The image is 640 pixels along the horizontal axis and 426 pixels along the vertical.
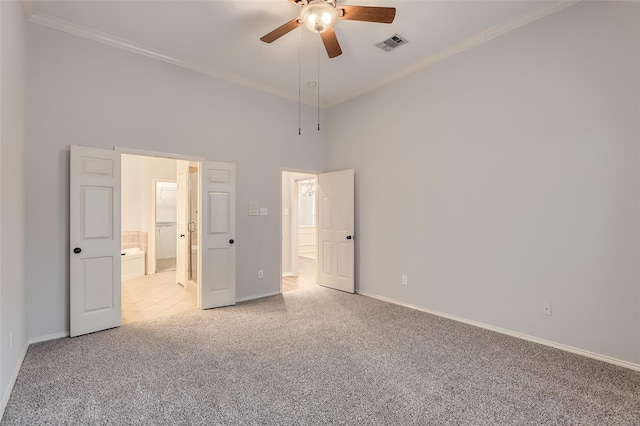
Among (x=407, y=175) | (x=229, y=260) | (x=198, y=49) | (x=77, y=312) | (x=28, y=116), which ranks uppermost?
(x=198, y=49)

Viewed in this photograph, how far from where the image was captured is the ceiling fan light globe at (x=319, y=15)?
2609 millimetres

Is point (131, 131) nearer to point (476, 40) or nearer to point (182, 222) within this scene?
point (182, 222)

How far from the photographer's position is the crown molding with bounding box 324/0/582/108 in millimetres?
3034

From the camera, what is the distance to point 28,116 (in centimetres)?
309

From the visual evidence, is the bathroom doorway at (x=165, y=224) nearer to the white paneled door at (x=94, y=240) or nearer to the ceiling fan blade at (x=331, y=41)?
the white paneled door at (x=94, y=240)

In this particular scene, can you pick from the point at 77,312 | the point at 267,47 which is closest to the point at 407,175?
the point at 267,47

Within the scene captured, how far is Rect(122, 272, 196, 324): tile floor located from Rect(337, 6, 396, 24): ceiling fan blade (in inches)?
155

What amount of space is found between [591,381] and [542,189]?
5.54 ft

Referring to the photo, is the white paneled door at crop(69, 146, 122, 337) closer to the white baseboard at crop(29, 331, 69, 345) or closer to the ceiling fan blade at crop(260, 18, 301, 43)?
the white baseboard at crop(29, 331, 69, 345)

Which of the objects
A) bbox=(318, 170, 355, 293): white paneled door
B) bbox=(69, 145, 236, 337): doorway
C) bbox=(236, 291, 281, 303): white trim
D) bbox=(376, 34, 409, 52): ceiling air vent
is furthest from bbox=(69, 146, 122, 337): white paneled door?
bbox=(376, 34, 409, 52): ceiling air vent

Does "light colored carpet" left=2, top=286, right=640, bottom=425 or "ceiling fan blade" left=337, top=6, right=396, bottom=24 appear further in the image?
"ceiling fan blade" left=337, top=6, right=396, bottom=24

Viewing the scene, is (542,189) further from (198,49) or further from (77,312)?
(77,312)

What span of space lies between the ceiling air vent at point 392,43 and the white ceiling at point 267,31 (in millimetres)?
65

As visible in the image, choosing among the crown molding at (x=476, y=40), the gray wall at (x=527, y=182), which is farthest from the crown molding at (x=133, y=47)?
the gray wall at (x=527, y=182)
